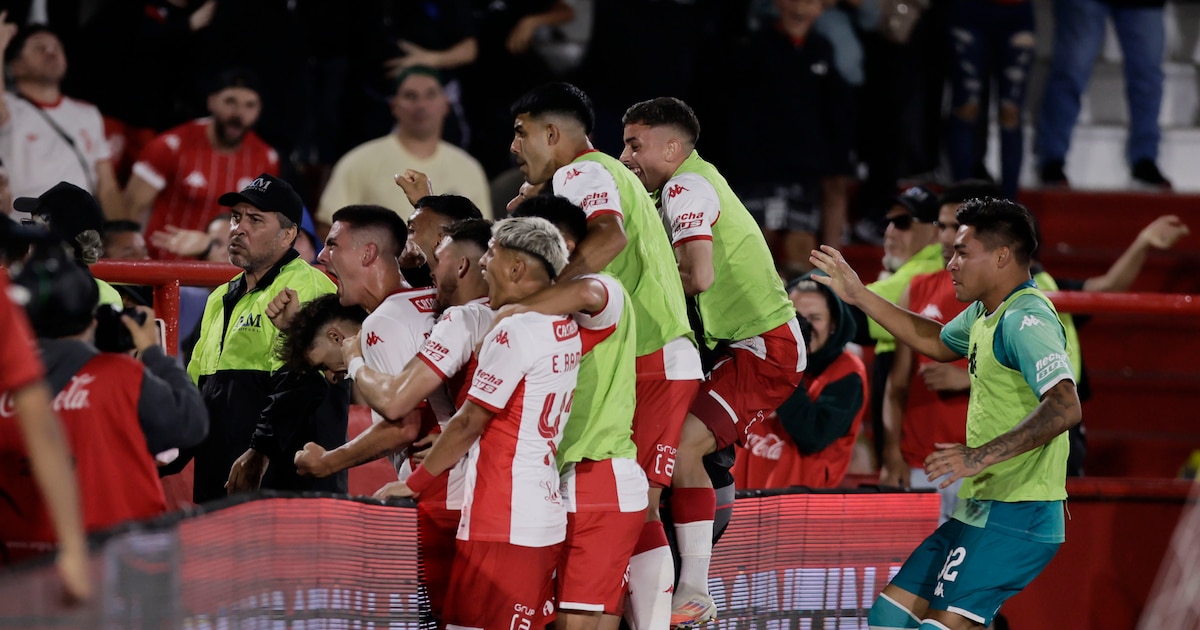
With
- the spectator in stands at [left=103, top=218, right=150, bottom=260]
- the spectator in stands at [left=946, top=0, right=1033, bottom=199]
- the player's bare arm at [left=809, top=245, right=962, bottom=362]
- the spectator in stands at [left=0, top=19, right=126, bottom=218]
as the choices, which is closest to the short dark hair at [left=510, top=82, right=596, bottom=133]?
the player's bare arm at [left=809, top=245, right=962, bottom=362]

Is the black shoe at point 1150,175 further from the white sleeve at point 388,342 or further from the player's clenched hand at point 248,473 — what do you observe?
the player's clenched hand at point 248,473

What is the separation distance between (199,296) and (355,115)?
2700mm

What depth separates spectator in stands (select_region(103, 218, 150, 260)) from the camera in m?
8.95

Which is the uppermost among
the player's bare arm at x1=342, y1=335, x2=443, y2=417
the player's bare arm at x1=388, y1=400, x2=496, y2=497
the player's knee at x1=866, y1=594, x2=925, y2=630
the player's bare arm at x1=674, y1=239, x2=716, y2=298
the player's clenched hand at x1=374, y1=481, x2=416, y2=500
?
the player's bare arm at x1=674, y1=239, x2=716, y2=298

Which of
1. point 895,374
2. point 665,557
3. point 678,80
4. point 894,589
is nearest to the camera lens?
point 665,557

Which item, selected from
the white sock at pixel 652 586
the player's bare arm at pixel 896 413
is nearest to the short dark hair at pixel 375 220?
the white sock at pixel 652 586

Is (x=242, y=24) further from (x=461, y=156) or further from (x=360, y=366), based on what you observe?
(x=360, y=366)

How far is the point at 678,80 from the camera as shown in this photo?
10977 mm

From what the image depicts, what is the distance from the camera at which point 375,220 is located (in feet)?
20.7

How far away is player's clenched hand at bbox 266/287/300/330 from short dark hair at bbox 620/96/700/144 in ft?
5.43

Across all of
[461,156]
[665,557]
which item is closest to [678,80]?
[461,156]

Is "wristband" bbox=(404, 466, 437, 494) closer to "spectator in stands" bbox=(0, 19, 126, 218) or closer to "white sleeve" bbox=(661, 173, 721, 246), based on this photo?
"white sleeve" bbox=(661, 173, 721, 246)

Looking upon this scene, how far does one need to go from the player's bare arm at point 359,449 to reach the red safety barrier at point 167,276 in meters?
1.46

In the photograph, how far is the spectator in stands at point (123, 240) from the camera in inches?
352
